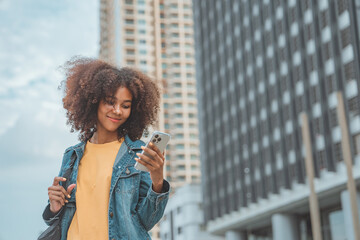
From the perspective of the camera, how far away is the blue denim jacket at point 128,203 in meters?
3.24

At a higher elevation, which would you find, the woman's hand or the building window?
the building window

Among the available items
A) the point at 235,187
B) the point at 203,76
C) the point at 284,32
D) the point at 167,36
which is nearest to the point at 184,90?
the point at 167,36

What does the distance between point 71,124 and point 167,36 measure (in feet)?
366

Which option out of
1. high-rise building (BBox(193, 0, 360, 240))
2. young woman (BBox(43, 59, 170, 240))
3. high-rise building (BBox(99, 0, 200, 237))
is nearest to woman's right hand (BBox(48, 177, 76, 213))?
young woman (BBox(43, 59, 170, 240))

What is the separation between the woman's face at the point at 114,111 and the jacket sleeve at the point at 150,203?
407 millimetres

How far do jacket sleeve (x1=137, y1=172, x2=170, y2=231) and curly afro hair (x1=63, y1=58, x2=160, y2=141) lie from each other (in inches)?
17.5

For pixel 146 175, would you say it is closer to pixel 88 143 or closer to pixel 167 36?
pixel 88 143

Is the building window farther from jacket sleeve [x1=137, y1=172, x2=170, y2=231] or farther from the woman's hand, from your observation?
the woman's hand

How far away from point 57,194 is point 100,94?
2.21ft

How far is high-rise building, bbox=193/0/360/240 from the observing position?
3844 cm

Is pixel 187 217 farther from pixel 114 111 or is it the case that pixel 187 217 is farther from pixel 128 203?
pixel 128 203

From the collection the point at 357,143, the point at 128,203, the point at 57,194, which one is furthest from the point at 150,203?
the point at 357,143

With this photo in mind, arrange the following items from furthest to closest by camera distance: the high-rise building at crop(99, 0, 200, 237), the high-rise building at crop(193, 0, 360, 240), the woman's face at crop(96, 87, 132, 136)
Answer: the high-rise building at crop(99, 0, 200, 237)
the high-rise building at crop(193, 0, 360, 240)
the woman's face at crop(96, 87, 132, 136)

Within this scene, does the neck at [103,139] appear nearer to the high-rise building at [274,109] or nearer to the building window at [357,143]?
the high-rise building at [274,109]
